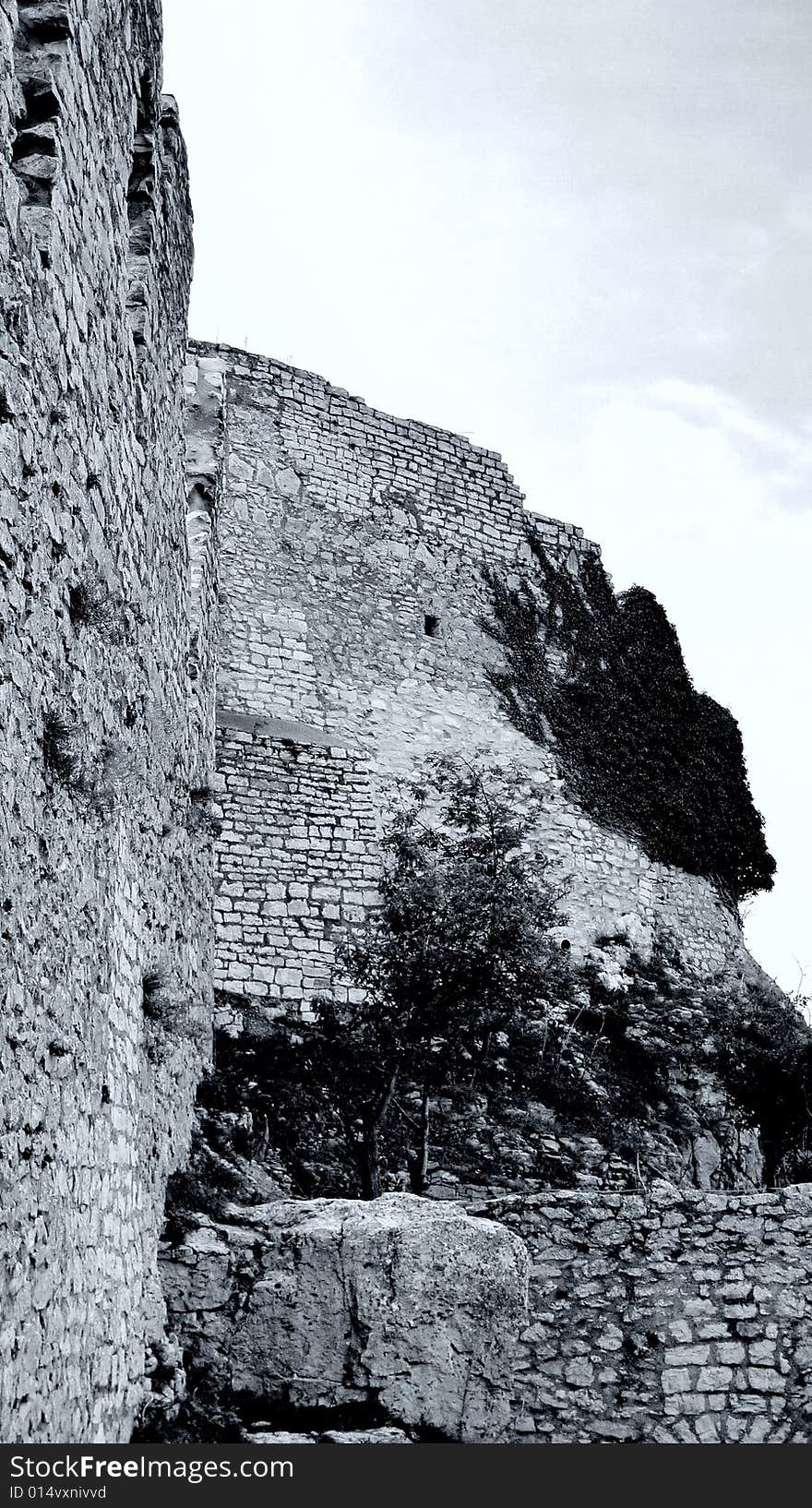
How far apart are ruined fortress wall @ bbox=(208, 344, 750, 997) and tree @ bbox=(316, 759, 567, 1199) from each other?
110 inches

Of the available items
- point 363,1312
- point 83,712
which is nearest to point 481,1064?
point 363,1312

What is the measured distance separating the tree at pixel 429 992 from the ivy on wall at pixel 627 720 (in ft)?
15.6

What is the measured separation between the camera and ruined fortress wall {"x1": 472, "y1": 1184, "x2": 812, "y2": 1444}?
6656mm

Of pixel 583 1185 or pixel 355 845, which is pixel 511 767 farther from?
pixel 583 1185

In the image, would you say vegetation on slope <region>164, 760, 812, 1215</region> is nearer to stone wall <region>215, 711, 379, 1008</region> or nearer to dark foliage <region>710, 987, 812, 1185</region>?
dark foliage <region>710, 987, 812, 1185</region>

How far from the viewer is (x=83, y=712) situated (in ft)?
15.1

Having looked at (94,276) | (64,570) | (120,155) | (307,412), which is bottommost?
(64,570)

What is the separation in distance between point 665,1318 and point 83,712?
15.1ft

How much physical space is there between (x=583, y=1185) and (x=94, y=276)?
329 inches

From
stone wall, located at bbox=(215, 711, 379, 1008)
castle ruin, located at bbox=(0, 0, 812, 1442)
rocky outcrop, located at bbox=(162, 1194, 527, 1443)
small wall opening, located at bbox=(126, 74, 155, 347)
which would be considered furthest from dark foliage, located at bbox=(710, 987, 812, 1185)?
small wall opening, located at bbox=(126, 74, 155, 347)

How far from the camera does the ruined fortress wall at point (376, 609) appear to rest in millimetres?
14906

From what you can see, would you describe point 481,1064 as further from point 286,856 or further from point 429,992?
point 286,856

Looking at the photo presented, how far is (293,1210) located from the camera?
648 cm

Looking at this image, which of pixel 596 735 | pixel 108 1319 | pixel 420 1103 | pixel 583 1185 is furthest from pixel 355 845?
pixel 108 1319
